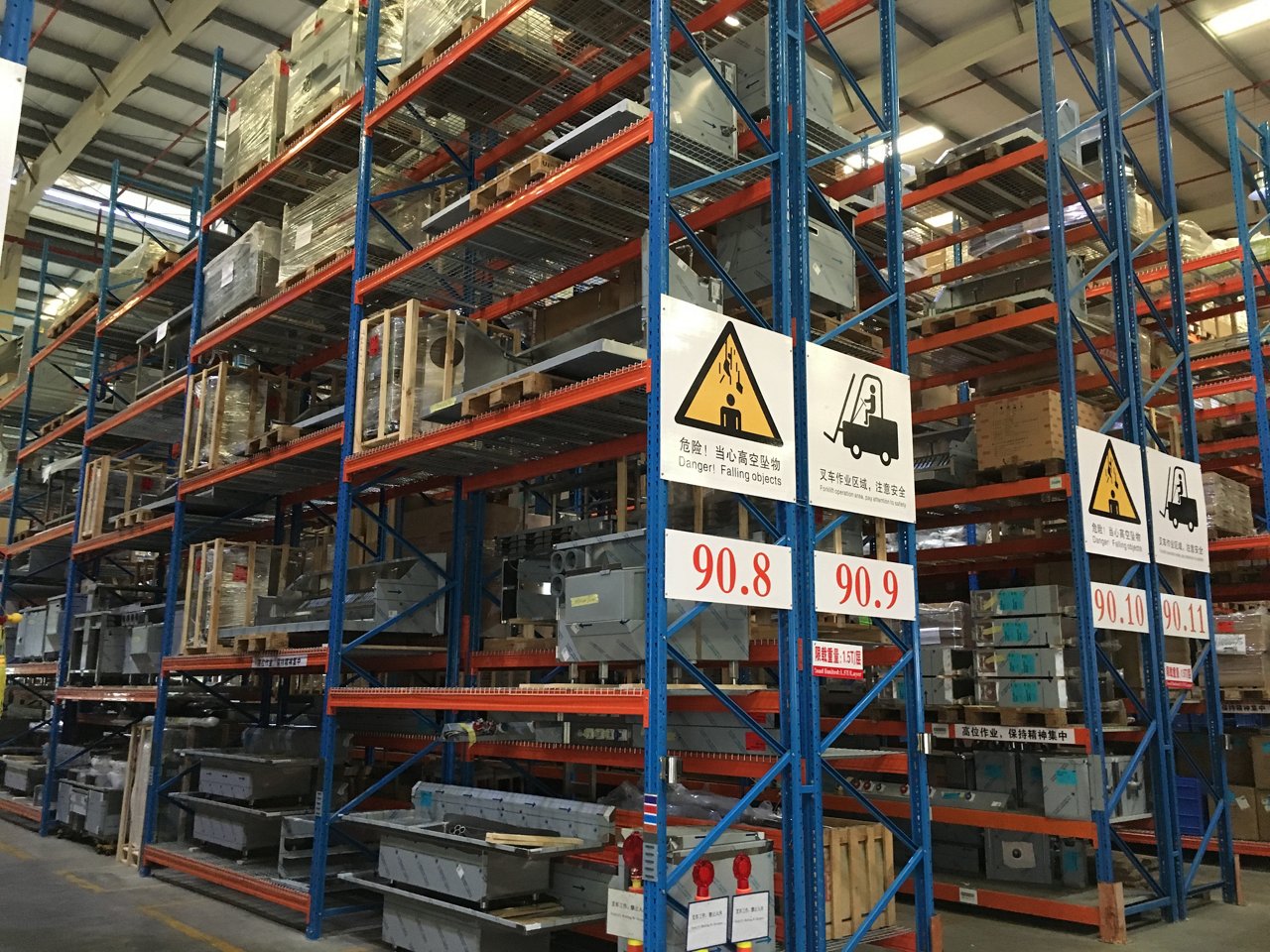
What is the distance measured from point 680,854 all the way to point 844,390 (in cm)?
300

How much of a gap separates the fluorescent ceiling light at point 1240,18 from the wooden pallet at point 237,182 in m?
12.4

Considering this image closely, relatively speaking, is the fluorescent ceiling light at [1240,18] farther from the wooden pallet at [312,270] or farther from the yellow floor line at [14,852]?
the yellow floor line at [14,852]

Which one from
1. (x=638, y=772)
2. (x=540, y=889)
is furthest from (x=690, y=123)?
(x=638, y=772)

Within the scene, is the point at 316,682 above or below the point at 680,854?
above

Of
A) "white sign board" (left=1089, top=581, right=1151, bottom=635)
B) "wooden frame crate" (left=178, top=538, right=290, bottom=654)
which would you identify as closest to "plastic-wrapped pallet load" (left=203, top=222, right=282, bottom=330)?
"wooden frame crate" (left=178, top=538, right=290, bottom=654)

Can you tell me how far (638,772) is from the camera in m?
9.74

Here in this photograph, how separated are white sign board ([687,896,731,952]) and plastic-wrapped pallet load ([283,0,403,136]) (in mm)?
7381

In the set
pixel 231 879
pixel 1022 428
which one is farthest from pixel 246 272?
pixel 1022 428

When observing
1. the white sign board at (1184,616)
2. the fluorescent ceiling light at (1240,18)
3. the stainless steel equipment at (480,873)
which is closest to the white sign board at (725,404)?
the stainless steel equipment at (480,873)

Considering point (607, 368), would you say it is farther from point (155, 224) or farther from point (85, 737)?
point (155, 224)

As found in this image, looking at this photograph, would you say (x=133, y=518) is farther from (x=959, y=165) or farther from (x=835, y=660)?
(x=959, y=165)

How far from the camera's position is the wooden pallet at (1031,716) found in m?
7.86

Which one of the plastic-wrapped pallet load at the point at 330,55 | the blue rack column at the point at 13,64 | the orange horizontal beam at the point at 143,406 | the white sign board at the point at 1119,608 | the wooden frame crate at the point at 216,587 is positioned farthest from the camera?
the orange horizontal beam at the point at 143,406

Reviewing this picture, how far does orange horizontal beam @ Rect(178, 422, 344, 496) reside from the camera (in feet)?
28.2
